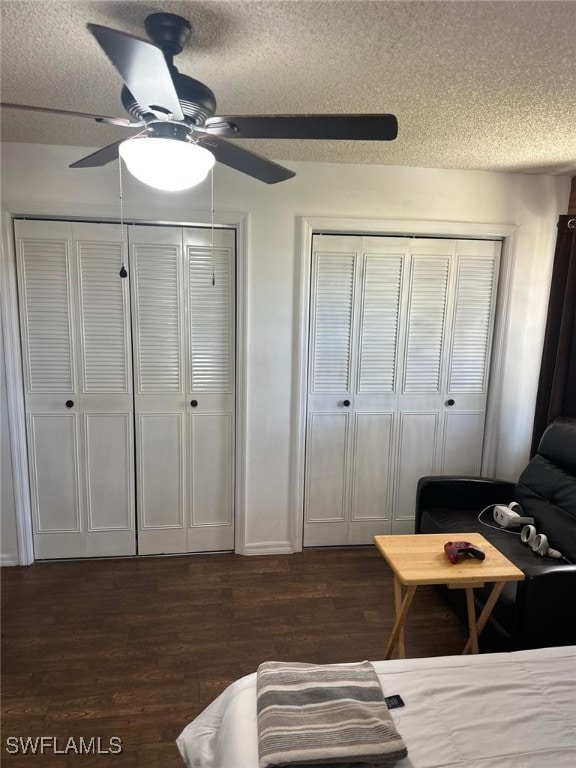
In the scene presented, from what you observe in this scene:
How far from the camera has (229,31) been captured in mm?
1493

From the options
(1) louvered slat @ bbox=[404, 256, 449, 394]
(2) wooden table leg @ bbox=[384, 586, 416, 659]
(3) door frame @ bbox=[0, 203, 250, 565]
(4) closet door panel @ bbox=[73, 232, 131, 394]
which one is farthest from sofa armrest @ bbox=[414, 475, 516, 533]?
(4) closet door panel @ bbox=[73, 232, 131, 394]

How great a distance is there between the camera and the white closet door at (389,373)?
10.0 feet

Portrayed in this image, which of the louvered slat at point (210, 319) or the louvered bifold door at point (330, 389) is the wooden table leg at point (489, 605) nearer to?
the louvered bifold door at point (330, 389)

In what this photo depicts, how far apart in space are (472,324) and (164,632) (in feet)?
8.73

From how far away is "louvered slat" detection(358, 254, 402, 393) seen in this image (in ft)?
10.0

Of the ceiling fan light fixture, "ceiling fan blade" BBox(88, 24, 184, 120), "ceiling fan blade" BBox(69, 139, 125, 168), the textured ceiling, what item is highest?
the textured ceiling

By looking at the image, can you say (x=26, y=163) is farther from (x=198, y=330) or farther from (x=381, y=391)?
(x=381, y=391)

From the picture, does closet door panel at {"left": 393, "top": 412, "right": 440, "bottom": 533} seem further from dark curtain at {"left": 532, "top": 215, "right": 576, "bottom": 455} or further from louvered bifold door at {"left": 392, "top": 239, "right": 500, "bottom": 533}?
dark curtain at {"left": 532, "top": 215, "right": 576, "bottom": 455}

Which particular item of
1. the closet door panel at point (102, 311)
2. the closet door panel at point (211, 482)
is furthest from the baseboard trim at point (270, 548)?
the closet door panel at point (102, 311)

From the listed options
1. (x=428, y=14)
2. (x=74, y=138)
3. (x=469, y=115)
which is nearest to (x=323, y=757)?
(x=428, y=14)

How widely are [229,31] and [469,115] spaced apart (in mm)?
1197

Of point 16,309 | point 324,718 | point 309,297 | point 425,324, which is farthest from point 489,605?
point 16,309

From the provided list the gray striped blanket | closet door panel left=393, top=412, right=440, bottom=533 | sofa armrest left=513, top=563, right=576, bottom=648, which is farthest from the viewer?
closet door panel left=393, top=412, right=440, bottom=533

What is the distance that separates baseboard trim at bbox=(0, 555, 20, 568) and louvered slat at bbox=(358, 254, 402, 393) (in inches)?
97.6
